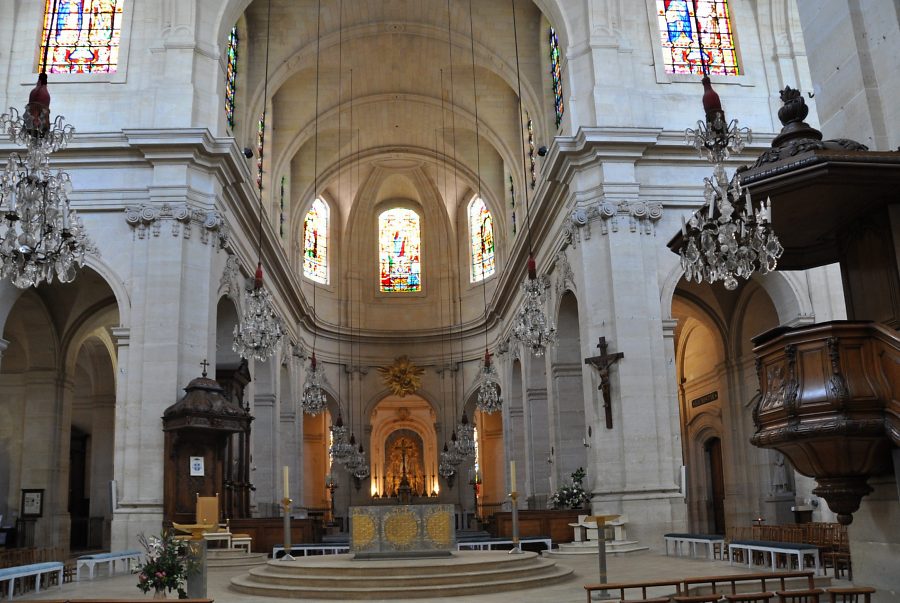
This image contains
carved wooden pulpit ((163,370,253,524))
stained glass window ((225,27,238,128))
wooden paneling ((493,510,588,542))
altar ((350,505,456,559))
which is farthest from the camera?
stained glass window ((225,27,238,128))

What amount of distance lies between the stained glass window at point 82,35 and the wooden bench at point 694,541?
45.7ft

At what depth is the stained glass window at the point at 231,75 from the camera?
20.6 meters

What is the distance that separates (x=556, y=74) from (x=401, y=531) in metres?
13.3

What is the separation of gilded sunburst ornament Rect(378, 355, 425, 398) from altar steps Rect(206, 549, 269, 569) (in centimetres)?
1759

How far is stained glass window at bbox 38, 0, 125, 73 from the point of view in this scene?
18.0 metres

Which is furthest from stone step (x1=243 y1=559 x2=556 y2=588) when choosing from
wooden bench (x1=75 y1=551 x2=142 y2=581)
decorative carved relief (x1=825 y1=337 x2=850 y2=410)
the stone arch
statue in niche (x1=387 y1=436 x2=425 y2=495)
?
statue in niche (x1=387 y1=436 x2=425 y2=495)

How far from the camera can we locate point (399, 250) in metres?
34.9

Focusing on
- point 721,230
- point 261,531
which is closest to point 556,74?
point 261,531

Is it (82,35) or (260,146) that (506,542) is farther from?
(82,35)

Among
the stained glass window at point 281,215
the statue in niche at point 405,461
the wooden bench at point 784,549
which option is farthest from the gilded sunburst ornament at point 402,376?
the wooden bench at point 784,549

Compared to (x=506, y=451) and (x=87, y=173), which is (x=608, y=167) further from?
(x=506, y=451)

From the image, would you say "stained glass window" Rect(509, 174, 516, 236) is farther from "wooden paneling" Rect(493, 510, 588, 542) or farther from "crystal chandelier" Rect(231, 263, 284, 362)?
"crystal chandelier" Rect(231, 263, 284, 362)

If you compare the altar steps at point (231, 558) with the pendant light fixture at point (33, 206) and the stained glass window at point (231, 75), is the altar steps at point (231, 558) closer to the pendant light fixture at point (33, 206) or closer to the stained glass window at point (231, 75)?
the pendant light fixture at point (33, 206)

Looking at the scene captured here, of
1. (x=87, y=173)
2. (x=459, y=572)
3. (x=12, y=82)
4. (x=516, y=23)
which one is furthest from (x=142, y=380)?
(x=516, y=23)
